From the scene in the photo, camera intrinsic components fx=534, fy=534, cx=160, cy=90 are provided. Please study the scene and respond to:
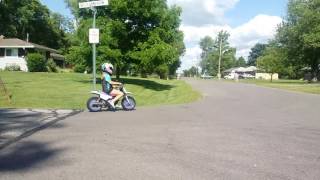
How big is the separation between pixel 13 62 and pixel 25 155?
177 feet

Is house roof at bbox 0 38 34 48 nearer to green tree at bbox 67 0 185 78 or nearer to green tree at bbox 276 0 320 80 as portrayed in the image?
green tree at bbox 67 0 185 78

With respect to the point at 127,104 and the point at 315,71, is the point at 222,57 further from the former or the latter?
the point at 127,104

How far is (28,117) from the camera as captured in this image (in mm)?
14227

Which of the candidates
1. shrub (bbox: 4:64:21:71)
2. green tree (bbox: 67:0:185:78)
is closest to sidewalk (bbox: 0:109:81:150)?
green tree (bbox: 67:0:185:78)

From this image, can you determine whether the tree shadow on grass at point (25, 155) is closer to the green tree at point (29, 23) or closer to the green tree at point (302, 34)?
the green tree at point (302, 34)

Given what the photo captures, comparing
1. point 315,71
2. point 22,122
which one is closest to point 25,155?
point 22,122

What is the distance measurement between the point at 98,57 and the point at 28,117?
70.7 feet

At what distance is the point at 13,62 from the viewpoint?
198ft

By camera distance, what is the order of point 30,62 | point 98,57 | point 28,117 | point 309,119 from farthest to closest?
point 30,62, point 98,57, point 309,119, point 28,117

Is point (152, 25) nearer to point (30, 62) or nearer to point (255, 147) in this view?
point (30, 62)

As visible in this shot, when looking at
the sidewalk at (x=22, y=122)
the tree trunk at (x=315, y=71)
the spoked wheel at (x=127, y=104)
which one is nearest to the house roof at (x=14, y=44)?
the tree trunk at (x=315, y=71)

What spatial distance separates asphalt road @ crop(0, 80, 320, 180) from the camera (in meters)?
7.25

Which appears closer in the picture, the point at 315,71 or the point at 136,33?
the point at 136,33

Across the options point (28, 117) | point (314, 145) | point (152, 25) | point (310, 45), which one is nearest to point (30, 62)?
point (152, 25)
